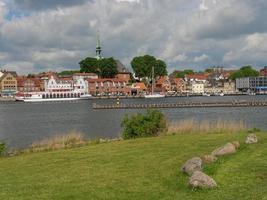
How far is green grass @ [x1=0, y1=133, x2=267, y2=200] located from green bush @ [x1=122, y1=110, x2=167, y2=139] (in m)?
8.41

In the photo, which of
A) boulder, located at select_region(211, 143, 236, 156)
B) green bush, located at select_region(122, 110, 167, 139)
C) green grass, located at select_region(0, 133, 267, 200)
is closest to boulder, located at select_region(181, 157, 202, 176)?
green grass, located at select_region(0, 133, 267, 200)

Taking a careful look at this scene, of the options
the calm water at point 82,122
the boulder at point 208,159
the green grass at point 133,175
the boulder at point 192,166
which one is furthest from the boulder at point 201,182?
the calm water at point 82,122

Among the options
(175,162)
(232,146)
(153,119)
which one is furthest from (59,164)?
(153,119)

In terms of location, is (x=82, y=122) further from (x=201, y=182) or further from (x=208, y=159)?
(x=201, y=182)

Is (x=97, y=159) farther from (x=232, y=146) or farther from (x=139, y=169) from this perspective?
(x=232, y=146)

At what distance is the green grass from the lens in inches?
457

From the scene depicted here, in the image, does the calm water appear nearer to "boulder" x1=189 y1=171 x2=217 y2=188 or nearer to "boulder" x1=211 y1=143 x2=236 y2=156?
"boulder" x1=211 y1=143 x2=236 y2=156

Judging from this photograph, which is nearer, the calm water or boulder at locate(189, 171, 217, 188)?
boulder at locate(189, 171, 217, 188)

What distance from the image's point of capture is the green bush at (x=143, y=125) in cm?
2869

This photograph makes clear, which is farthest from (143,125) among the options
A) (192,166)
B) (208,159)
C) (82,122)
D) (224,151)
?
(82,122)

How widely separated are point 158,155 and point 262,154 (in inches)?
151

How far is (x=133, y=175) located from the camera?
14.0 metres

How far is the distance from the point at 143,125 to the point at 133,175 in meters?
14.9

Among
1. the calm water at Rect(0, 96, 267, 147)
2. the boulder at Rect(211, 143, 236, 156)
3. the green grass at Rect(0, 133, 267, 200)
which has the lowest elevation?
the calm water at Rect(0, 96, 267, 147)
